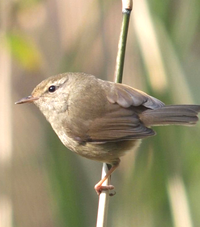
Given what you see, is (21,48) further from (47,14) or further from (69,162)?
(47,14)

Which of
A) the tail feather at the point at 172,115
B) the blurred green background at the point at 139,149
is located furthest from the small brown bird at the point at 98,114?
the blurred green background at the point at 139,149

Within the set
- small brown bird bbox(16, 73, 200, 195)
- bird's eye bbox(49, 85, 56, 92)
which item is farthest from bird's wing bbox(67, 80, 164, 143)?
bird's eye bbox(49, 85, 56, 92)

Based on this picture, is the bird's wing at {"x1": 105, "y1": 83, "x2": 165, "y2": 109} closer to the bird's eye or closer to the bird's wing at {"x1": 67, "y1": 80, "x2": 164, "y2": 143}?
the bird's wing at {"x1": 67, "y1": 80, "x2": 164, "y2": 143}

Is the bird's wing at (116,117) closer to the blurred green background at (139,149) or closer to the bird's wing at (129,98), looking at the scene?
the bird's wing at (129,98)

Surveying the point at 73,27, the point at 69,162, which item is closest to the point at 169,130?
the point at 69,162

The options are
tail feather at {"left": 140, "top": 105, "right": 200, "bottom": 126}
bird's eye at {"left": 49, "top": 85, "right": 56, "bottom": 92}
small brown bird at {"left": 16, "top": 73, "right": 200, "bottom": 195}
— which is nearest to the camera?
tail feather at {"left": 140, "top": 105, "right": 200, "bottom": 126}

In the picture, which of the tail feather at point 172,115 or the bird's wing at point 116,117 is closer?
the tail feather at point 172,115

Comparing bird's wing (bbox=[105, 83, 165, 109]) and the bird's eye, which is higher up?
the bird's eye

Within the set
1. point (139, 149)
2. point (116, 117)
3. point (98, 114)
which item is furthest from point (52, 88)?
point (139, 149)

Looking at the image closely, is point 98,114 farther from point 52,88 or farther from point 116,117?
point 52,88
